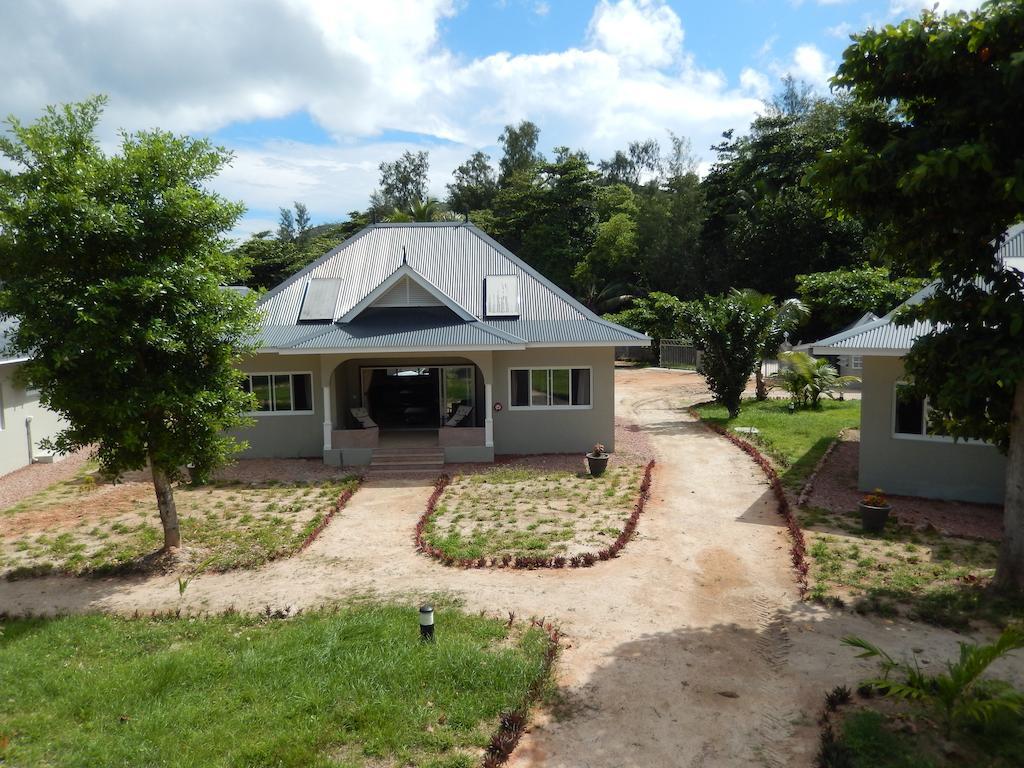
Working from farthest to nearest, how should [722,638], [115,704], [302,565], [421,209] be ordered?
1. [421,209]
2. [302,565]
3. [722,638]
4. [115,704]

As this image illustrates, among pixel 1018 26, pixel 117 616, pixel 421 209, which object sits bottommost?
pixel 117 616

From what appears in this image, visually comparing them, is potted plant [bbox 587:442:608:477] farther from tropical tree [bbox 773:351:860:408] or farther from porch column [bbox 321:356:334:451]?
tropical tree [bbox 773:351:860:408]

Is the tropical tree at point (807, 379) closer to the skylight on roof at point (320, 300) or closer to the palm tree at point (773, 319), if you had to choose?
the palm tree at point (773, 319)

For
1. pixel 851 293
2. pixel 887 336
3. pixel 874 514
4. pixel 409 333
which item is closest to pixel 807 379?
pixel 887 336

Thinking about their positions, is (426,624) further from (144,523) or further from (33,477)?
(33,477)

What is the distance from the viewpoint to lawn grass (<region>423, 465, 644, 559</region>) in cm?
1168

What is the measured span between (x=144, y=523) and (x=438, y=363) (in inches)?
340

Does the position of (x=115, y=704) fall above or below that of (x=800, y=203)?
below

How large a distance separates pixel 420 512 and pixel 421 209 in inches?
1179

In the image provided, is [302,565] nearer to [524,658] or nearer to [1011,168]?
[524,658]

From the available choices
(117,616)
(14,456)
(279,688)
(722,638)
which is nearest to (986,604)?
(722,638)

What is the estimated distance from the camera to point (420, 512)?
14.0 metres

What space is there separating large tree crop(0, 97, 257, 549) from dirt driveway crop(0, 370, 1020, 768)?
7.91 ft

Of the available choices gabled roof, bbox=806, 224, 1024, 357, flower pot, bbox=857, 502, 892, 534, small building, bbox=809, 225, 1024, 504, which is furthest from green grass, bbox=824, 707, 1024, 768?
small building, bbox=809, 225, 1024, 504
